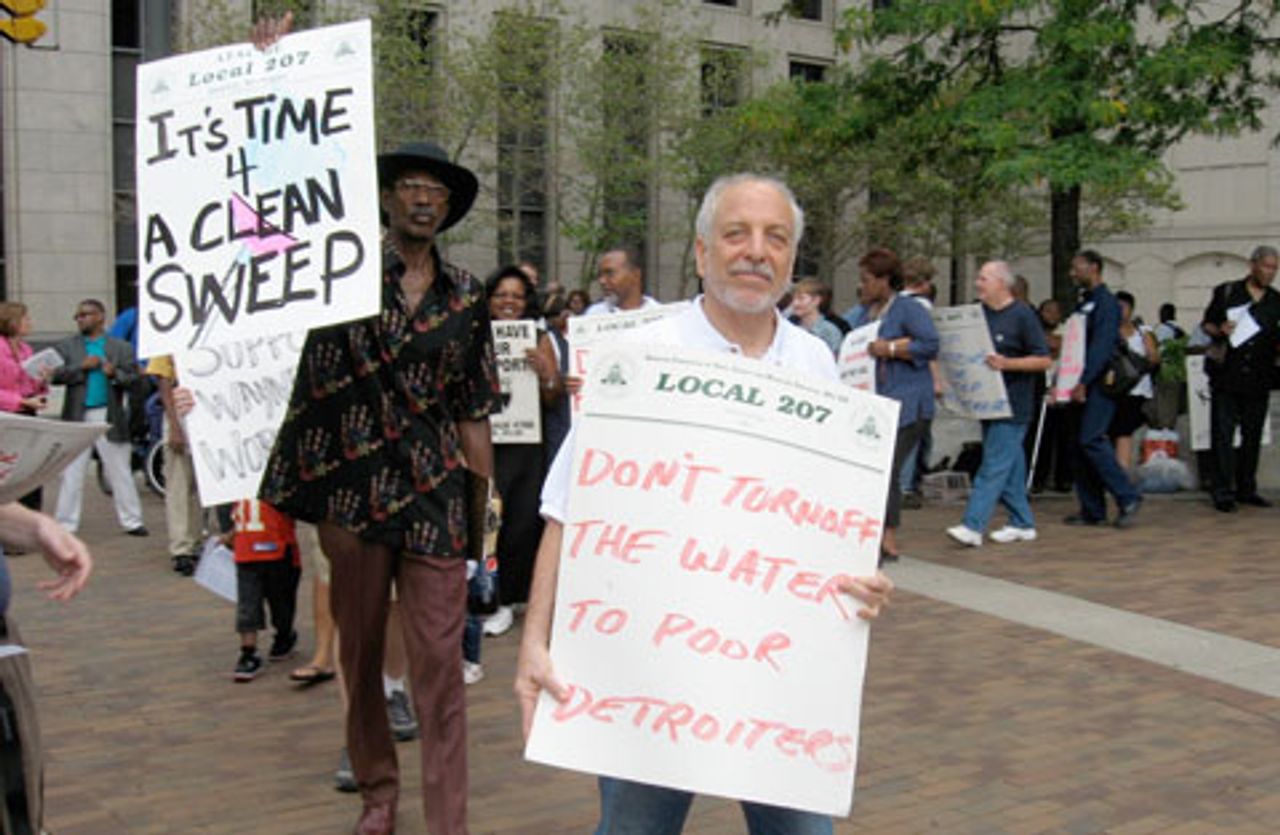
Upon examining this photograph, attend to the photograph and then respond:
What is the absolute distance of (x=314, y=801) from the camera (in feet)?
15.2

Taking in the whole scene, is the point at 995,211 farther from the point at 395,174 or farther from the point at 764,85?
the point at 395,174

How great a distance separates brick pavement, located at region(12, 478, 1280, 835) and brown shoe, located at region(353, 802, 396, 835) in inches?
5.0

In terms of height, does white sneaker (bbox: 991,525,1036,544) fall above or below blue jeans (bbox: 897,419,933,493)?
below

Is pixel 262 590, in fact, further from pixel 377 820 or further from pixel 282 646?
pixel 377 820

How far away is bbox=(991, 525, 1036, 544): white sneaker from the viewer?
9766 mm

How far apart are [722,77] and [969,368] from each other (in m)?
23.9

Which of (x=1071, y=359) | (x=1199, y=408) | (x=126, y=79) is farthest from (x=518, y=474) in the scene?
(x=126, y=79)

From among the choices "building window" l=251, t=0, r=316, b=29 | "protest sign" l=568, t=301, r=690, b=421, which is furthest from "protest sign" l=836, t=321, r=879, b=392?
"building window" l=251, t=0, r=316, b=29

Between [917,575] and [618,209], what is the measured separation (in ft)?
85.8

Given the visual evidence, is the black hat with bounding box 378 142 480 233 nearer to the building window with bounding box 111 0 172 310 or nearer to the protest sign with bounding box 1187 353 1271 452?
the protest sign with bounding box 1187 353 1271 452

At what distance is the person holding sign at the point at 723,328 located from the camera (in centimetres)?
276

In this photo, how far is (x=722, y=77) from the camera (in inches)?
1271

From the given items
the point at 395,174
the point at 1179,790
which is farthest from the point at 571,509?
the point at 1179,790

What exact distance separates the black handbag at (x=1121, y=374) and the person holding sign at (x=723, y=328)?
8.19 m
